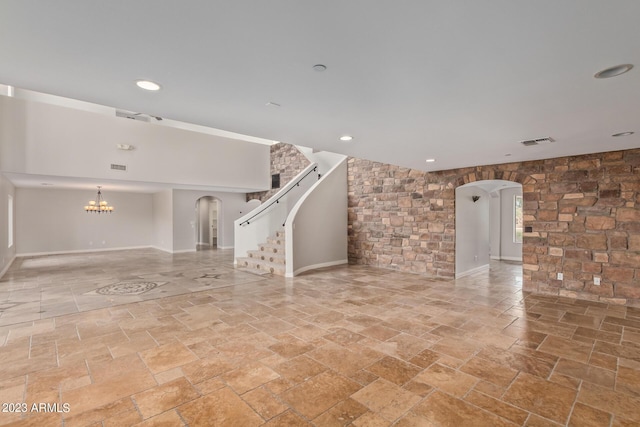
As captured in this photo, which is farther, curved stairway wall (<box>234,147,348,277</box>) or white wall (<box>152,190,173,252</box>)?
white wall (<box>152,190,173,252</box>)

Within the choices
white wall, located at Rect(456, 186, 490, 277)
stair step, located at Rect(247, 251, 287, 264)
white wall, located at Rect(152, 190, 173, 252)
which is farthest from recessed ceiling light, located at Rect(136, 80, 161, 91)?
white wall, located at Rect(152, 190, 173, 252)

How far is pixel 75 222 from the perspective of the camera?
11.1 metres

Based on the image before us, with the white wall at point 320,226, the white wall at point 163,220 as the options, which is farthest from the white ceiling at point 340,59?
the white wall at point 163,220

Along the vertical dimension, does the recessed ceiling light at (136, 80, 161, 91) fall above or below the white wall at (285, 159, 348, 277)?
above

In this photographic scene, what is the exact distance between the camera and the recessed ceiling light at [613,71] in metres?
2.10

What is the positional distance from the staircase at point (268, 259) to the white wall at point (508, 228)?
6.79 m

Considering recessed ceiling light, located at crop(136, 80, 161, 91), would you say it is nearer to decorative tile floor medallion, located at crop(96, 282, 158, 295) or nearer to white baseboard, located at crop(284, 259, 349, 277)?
decorative tile floor medallion, located at crop(96, 282, 158, 295)

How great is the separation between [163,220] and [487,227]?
10.9 meters

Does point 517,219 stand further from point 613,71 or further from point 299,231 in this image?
point 613,71

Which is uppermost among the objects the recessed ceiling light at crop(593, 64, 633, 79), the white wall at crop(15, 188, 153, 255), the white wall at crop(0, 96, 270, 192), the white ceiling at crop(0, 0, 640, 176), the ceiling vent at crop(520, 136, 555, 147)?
the white wall at crop(0, 96, 270, 192)

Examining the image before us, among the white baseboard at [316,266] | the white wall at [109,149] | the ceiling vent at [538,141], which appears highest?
the white wall at [109,149]

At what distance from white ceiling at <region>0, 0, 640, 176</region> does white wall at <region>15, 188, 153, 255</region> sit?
1067 centimetres

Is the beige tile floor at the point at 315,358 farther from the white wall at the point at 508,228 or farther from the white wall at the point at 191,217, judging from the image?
the white wall at the point at 191,217

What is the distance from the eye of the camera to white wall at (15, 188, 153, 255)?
33.7 ft
